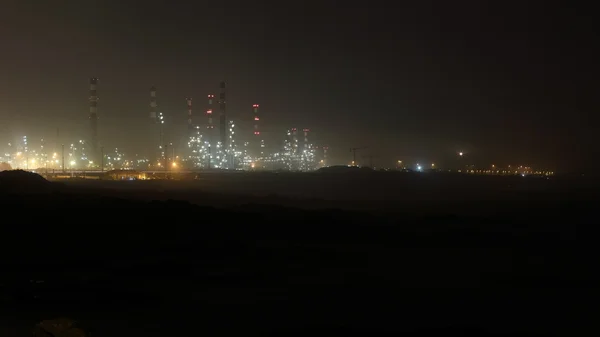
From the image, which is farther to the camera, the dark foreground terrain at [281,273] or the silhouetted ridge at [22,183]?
the silhouetted ridge at [22,183]

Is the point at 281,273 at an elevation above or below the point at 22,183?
below

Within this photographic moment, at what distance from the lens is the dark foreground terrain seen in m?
12.0

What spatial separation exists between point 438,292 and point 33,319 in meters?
9.47

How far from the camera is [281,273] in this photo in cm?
1708

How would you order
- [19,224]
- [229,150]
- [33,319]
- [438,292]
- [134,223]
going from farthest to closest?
[229,150] < [134,223] < [19,224] < [438,292] < [33,319]

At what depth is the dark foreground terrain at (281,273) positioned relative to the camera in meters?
12.0

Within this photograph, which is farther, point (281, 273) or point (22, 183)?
point (22, 183)

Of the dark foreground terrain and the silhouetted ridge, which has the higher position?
the silhouetted ridge

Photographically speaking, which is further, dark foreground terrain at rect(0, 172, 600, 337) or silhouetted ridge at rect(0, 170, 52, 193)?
silhouetted ridge at rect(0, 170, 52, 193)

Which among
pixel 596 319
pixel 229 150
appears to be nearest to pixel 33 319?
pixel 596 319

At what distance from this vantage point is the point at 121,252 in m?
19.6

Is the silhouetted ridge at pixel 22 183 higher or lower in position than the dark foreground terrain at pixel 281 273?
higher

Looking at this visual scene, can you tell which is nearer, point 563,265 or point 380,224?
point 563,265

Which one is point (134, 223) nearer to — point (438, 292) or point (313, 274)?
point (313, 274)
